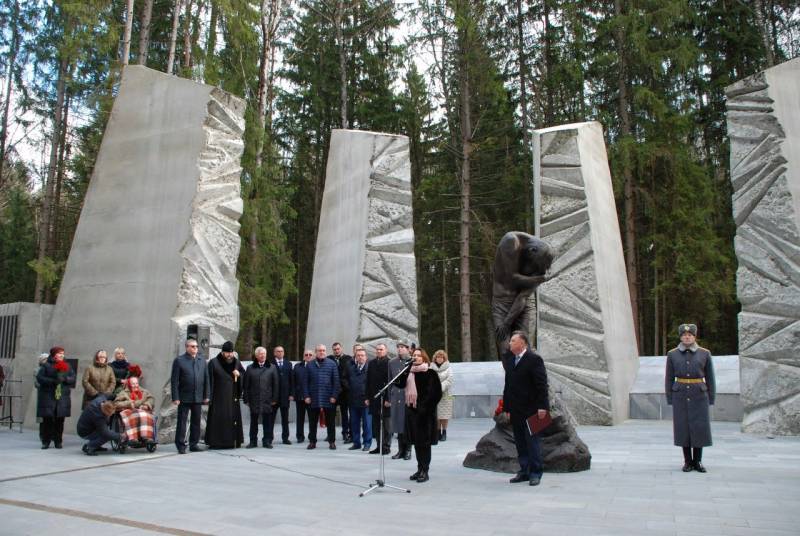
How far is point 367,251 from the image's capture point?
14.4 metres

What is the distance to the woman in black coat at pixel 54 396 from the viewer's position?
9.59m

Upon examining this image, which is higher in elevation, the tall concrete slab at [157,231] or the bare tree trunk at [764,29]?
the bare tree trunk at [764,29]

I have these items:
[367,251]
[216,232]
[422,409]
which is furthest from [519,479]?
[367,251]

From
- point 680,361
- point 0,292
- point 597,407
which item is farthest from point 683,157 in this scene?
point 0,292

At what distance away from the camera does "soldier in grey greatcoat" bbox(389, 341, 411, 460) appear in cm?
891


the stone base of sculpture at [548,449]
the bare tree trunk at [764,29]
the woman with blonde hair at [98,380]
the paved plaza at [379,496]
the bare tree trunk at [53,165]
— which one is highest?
the bare tree trunk at [764,29]

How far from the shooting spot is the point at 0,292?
30250mm

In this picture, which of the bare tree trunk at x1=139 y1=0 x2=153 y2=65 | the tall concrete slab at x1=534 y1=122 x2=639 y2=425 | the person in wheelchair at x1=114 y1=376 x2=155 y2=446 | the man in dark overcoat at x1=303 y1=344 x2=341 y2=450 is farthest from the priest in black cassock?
the bare tree trunk at x1=139 y1=0 x2=153 y2=65

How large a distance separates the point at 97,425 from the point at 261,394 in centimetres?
229

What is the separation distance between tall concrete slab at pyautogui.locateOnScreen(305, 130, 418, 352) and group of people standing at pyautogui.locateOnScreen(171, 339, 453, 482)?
3.12m

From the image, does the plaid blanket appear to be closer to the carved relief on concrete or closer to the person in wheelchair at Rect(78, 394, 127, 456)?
the person in wheelchair at Rect(78, 394, 127, 456)

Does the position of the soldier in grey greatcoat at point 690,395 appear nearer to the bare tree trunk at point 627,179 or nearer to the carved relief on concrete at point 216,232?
the carved relief on concrete at point 216,232

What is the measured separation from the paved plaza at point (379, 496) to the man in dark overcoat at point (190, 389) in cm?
36

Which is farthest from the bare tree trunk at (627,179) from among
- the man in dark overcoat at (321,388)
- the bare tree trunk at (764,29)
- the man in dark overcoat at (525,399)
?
the man in dark overcoat at (525,399)
